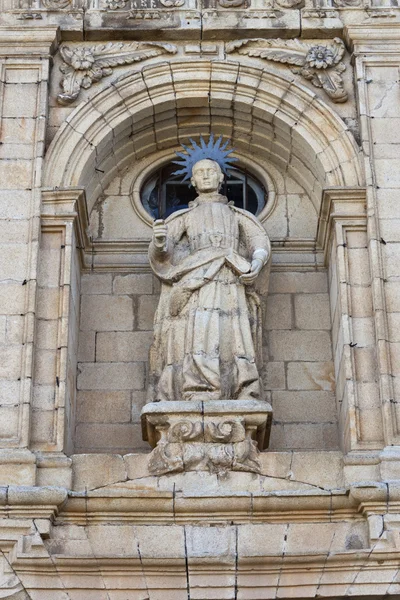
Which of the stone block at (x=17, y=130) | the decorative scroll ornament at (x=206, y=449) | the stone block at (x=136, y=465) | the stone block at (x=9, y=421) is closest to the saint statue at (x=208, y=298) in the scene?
the decorative scroll ornament at (x=206, y=449)

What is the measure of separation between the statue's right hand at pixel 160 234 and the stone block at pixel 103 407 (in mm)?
1513

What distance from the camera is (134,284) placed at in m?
15.2

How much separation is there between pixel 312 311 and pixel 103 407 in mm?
2383

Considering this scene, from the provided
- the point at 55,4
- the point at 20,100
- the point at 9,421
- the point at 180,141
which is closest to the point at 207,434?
the point at 9,421

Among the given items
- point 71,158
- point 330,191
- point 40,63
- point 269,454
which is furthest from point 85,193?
point 269,454

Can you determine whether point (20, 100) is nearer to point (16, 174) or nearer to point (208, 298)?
point (16, 174)

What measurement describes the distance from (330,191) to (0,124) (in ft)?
11.3

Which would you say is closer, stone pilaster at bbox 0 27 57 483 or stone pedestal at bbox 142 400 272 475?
stone pedestal at bbox 142 400 272 475

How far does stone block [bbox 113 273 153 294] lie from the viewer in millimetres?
15133

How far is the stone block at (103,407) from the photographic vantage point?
47.2 ft

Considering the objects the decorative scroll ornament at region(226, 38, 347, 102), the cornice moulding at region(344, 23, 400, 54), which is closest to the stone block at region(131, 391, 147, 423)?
the decorative scroll ornament at region(226, 38, 347, 102)

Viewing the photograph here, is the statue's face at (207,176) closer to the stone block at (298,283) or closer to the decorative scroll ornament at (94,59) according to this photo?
the stone block at (298,283)

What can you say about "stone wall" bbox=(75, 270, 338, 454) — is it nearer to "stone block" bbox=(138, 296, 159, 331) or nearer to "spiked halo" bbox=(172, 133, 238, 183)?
"stone block" bbox=(138, 296, 159, 331)

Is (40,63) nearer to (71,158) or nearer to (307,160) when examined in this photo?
(71,158)
